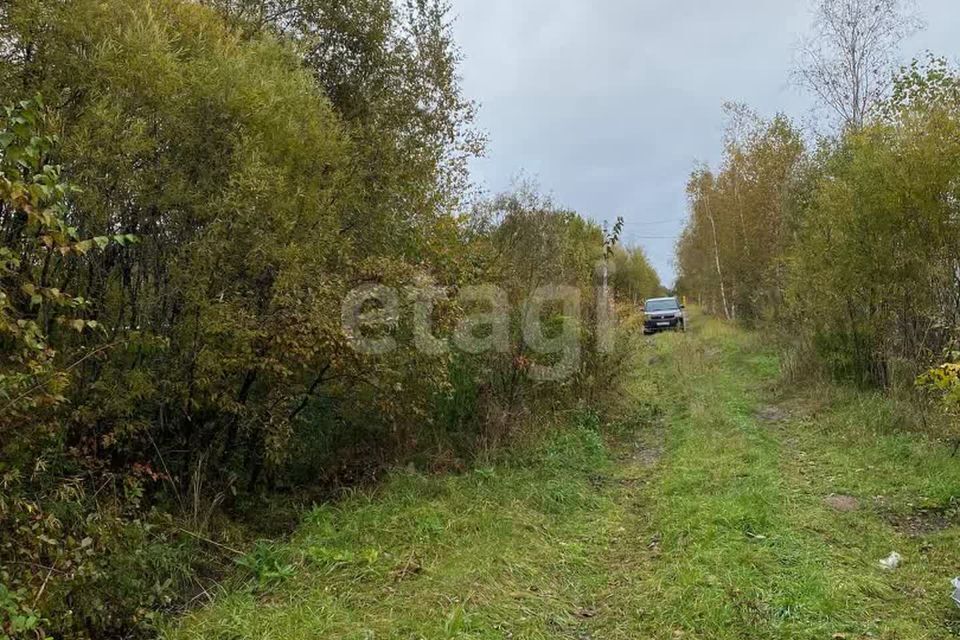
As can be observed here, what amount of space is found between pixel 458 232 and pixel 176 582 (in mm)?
4890

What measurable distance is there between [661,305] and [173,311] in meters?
17.8

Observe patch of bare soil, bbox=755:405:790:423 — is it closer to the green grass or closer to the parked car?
the green grass

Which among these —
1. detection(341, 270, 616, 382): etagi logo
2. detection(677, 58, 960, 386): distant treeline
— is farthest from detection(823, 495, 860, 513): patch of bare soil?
detection(341, 270, 616, 382): etagi logo

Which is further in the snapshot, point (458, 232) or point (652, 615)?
point (458, 232)

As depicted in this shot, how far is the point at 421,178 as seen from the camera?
7059mm

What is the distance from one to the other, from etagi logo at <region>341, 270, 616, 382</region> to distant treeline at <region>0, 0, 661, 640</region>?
0.30ft

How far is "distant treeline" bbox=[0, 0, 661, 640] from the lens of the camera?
2879mm

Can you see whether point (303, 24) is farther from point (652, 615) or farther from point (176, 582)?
point (652, 615)

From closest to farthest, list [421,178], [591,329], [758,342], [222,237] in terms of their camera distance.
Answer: [222,237] < [421,178] < [591,329] < [758,342]

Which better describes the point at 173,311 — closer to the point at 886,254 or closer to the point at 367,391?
the point at 367,391

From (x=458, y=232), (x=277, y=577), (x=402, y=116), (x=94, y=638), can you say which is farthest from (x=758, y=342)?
(x=94, y=638)

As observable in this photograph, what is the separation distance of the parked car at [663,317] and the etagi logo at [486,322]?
10877mm

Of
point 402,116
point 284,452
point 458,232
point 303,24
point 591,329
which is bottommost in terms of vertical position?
point 284,452

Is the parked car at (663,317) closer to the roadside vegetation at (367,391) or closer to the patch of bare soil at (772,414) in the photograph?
the patch of bare soil at (772,414)
